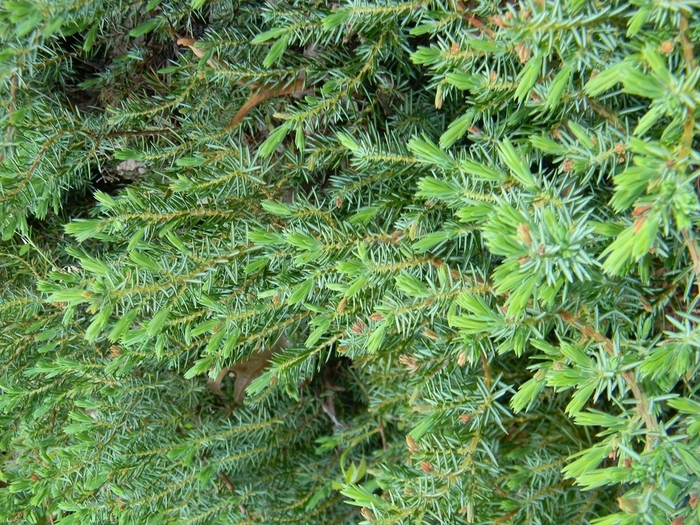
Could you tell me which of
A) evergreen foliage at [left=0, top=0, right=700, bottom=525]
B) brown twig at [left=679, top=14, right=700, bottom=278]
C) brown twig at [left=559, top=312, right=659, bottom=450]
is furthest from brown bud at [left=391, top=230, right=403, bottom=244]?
brown twig at [left=679, top=14, right=700, bottom=278]

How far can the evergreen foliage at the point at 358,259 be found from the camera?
64 centimetres

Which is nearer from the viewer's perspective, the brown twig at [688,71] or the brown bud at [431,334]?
the brown twig at [688,71]

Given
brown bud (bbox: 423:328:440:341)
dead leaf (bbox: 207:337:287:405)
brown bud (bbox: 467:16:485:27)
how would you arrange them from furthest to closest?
dead leaf (bbox: 207:337:287:405)
brown bud (bbox: 423:328:440:341)
brown bud (bbox: 467:16:485:27)

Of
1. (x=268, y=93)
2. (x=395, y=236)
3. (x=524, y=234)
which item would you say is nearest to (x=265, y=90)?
(x=268, y=93)

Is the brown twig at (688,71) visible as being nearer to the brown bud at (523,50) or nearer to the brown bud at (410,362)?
the brown bud at (523,50)

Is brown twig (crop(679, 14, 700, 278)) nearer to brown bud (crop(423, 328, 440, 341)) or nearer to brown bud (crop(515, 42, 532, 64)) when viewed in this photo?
brown bud (crop(515, 42, 532, 64))

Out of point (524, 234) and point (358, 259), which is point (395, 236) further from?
point (524, 234)

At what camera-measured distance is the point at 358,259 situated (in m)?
0.84

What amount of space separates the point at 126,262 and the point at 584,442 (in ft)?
2.99

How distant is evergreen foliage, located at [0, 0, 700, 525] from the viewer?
0.64 m

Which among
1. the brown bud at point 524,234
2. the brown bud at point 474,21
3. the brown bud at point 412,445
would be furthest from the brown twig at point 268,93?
the brown bud at point 412,445

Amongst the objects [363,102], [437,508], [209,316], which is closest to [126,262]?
[209,316]

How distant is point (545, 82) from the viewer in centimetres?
73

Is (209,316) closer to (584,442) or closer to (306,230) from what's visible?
(306,230)
